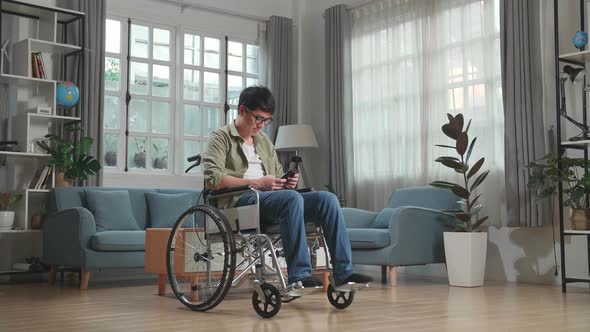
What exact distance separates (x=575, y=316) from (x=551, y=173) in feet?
4.76

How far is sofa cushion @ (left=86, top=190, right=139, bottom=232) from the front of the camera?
4941 millimetres

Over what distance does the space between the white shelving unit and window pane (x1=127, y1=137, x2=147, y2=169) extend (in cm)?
69

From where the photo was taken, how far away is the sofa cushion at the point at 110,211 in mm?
4941

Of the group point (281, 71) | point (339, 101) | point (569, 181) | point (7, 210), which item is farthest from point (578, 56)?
point (7, 210)

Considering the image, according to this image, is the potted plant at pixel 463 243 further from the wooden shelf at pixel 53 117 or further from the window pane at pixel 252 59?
the wooden shelf at pixel 53 117

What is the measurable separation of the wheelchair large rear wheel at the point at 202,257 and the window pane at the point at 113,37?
2446 mm

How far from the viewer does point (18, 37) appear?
17.8 feet

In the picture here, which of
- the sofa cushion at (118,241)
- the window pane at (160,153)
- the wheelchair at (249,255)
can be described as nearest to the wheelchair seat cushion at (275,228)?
the wheelchair at (249,255)

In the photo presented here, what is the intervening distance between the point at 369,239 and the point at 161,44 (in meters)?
2.76

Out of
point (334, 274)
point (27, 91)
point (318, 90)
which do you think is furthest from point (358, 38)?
point (334, 274)

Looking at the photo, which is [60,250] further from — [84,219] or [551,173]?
[551,173]

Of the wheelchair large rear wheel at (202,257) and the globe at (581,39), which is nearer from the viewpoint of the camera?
the wheelchair large rear wheel at (202,257)

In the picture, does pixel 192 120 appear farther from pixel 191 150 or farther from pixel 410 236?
pixel 410 236

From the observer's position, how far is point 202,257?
3270mm
